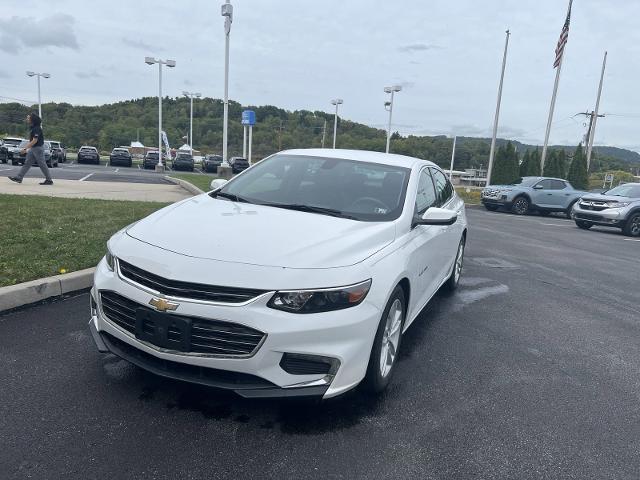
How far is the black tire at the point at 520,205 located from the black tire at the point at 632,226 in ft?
17.5

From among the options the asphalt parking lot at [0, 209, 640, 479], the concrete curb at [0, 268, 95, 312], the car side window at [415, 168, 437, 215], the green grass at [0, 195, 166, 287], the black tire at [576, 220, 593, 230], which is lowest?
the black tire at [576, 220, 593, 230]

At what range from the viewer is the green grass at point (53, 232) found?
5.34m

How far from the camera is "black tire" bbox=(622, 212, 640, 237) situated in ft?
51.2

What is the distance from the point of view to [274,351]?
2713 mm

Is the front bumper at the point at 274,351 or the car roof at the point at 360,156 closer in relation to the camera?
the front bumper at the point at 274,351

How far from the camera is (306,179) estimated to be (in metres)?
4.42

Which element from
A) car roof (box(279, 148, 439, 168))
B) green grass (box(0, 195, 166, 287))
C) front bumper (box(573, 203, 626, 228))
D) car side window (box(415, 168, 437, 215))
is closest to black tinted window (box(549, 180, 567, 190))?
front bumper (box(573, 203, 626, 228))

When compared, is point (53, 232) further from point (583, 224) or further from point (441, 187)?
point (583, 224)

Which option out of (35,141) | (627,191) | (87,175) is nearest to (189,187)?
(35,141)

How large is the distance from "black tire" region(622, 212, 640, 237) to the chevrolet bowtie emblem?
16.5m

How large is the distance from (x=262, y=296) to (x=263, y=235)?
1.90 ft

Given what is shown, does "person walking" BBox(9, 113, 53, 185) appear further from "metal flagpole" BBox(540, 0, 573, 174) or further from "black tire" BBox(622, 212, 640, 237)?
"metal flagpole" BBox(540, 0, 573, 174)

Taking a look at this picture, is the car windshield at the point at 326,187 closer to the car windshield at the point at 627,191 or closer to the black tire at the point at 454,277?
the black tire at the point at 454,277

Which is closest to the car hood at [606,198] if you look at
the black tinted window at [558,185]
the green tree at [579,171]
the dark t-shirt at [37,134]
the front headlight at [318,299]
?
the black tinted window at [558,185]
